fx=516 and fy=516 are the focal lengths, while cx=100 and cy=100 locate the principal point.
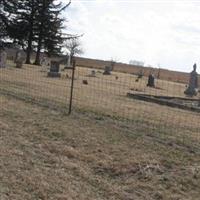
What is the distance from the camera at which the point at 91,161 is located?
7.99m

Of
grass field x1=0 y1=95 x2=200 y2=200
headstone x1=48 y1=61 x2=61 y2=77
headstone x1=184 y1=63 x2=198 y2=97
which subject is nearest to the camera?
grass field x1=0 y1=95 x2=200 y2=200

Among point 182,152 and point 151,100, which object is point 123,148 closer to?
point 182,152

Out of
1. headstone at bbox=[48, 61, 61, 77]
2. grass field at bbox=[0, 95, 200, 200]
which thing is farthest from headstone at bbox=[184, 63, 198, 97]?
grass field at bbox=[0, 95, 200, 200]

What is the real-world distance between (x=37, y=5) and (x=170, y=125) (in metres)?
43.4

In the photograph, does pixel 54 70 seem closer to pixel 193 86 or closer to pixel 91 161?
pixel 193 86

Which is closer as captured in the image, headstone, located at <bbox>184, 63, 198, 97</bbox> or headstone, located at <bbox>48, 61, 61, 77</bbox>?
headstone, located at <bbox>184, 63, 198, 97</bbox>

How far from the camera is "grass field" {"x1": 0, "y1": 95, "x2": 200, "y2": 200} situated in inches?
257

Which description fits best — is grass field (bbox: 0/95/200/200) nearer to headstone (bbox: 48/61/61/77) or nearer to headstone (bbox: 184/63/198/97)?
headstone (bbox: 48/61/61/77)

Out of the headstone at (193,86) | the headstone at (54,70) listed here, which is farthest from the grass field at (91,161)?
the headstone at (193,86)

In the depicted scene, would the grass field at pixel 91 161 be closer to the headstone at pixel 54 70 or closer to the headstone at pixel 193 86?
the headstone at pixel 54 70

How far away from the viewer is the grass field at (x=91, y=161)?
6527mm

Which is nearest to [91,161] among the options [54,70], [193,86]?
[193,86]

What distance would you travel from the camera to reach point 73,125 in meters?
11.1

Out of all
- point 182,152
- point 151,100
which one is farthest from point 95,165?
point 151,100
